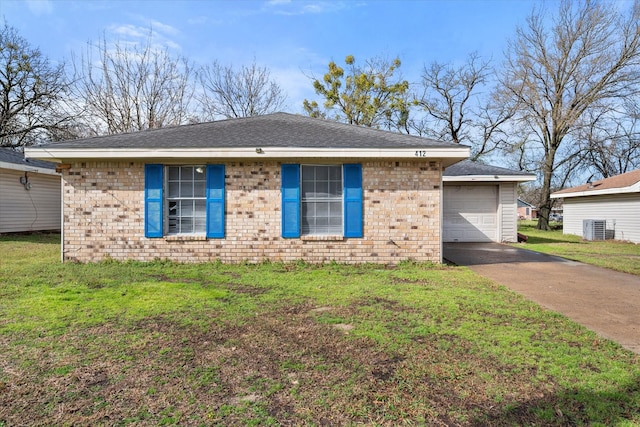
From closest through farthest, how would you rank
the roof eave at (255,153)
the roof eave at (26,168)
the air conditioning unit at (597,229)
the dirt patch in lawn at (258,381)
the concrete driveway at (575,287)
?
the dirt patch in lawn at (258,381)
the concrete driveway at (575,287)
the roof eave at (255,153)
the roof eave at (26,168)
the air conditioning unit at (597,229)

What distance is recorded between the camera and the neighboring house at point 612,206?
14.1 meters

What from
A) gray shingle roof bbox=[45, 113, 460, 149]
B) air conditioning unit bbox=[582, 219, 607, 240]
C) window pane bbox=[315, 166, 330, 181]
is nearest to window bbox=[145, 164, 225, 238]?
gray shingle roof bbox=[45, 113, 460, 149]

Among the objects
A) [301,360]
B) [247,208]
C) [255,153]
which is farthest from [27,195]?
[301,360]

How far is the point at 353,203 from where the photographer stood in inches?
303

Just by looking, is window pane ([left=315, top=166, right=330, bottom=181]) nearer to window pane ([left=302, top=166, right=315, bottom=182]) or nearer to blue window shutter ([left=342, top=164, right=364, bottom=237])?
window pane ([left=302, top=166, right=315, bottom=182])

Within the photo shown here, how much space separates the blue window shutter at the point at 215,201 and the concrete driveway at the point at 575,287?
5523mm

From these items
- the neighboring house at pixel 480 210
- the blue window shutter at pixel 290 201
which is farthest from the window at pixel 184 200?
the neighboring house at pixel 480 210

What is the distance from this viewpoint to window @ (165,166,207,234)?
25.8 feet

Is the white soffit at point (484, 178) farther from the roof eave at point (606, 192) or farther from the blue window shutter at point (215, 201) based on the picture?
the blue window shutter at point (215, 201)

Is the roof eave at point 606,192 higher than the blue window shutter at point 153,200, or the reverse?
the roof eave at point 606,192

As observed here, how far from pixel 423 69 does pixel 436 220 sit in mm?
24545

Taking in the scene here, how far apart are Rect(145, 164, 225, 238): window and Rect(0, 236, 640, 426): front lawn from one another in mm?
2347

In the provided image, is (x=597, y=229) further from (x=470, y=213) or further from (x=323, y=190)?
(x=323, y=190)

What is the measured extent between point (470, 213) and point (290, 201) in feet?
27.5
